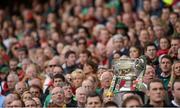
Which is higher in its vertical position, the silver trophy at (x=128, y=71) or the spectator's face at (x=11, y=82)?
the spectator's face at (x=11, y=82)

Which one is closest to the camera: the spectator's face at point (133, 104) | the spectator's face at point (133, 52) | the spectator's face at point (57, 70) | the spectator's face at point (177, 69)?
the spectator's face at point (133, 104)

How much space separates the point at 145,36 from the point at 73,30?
159 inches

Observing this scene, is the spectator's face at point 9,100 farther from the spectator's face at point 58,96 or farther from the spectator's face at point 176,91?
the spectator's face at point 176,91

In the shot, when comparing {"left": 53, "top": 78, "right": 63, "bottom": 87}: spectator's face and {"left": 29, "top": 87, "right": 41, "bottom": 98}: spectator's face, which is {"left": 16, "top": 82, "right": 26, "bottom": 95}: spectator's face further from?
{"left": 53, "top": 78, "right": 63, "bottom": 87}: spectator's face

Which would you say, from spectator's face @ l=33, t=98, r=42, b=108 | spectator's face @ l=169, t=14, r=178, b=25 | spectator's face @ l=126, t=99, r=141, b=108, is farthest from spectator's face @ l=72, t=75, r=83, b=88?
spectator's face @ l=169, t=14, r=178, b=25

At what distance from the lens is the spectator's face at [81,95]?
44.2ft

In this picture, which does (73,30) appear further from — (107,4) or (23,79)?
(23,79)

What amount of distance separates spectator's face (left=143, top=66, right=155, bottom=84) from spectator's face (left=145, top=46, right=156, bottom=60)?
1530mm

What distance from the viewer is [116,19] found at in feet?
65.6

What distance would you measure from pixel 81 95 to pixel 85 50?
3897mm

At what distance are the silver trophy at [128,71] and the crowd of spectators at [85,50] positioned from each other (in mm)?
226

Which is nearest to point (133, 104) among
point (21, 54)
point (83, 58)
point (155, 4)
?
point (83, 58)

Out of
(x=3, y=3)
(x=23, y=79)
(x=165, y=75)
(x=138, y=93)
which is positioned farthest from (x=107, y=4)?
(x=138, y=93)

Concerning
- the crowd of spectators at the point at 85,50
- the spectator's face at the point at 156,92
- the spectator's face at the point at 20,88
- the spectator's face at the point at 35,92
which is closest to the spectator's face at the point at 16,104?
the crowd of spectators at the point at 85,50
